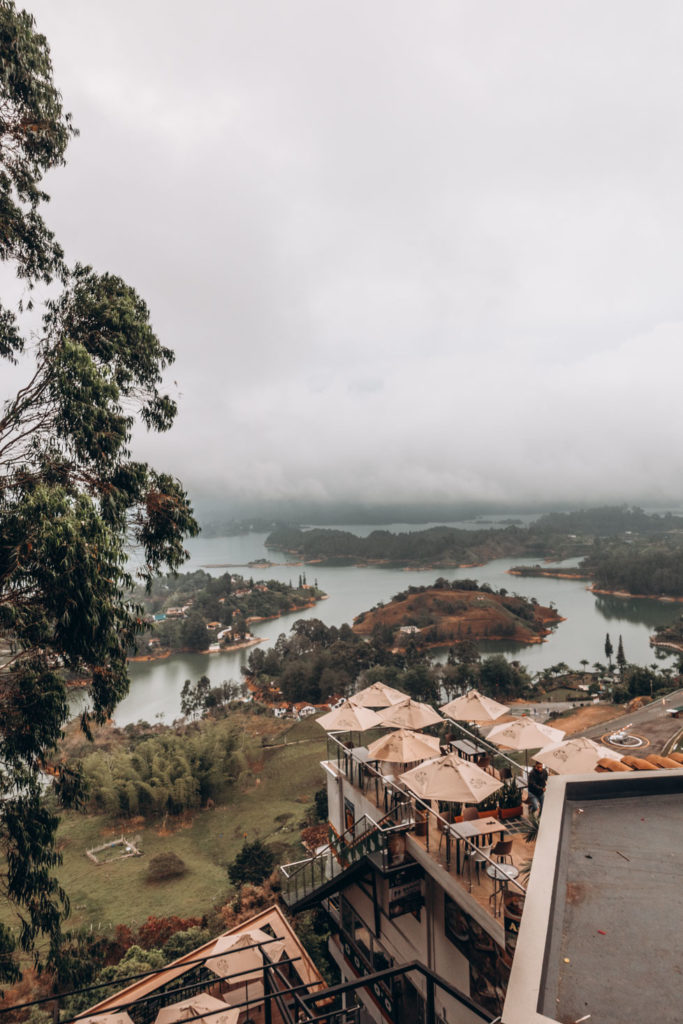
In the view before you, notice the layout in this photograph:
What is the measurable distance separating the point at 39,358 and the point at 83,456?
1.35 m

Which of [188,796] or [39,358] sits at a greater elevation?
[39,358]

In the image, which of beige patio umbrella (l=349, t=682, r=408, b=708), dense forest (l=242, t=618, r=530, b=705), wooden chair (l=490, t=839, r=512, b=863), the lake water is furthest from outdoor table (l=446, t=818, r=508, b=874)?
dense forest (l=242, t=618, r=530, b=705)

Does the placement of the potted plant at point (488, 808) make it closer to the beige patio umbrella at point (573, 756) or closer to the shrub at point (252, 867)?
the beige patio umbrella at point (573, 756)

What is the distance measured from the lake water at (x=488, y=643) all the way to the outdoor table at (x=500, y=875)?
80.4 feet

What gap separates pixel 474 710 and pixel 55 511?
26.3ft

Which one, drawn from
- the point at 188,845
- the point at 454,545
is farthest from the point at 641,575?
the point at 188,845

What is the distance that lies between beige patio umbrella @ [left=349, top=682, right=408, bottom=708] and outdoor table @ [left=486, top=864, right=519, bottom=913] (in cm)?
472

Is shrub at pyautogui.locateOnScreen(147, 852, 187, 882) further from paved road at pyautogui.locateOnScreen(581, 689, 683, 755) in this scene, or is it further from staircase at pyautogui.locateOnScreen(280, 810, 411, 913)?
paved road at pyautogui.locateOnScreen(581, 689, 683, 755)

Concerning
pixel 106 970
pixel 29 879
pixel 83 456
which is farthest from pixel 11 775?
pixel 106 970

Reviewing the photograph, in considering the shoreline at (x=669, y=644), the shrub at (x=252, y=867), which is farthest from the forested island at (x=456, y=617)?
the shrub at (x=252, y=867)

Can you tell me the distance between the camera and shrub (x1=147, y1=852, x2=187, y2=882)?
1524 cm

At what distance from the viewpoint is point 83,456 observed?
6082 millimetres

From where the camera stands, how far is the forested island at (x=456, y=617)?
64250 millimetres

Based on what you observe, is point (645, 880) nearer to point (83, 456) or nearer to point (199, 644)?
point (83, 456)
